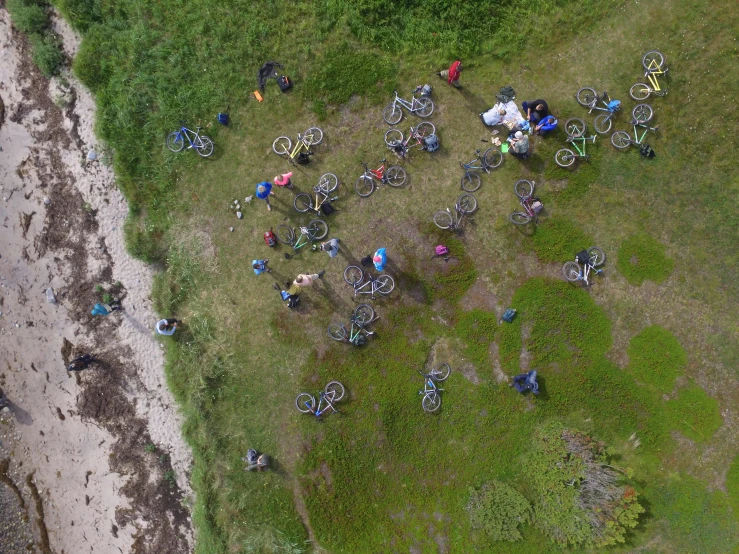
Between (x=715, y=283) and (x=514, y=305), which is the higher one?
(x=715, y=283)

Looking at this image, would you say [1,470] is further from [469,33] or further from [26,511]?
[469,33]

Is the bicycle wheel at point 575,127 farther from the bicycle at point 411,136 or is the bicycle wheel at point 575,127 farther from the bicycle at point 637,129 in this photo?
the bicycle at point 411,136

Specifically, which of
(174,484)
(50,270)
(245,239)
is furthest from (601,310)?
(50,270)

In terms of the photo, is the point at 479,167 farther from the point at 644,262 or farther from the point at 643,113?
the point at 644,262

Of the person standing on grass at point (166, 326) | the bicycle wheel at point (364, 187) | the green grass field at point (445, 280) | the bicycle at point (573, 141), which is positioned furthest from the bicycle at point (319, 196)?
the bicycle at point (573, 141)

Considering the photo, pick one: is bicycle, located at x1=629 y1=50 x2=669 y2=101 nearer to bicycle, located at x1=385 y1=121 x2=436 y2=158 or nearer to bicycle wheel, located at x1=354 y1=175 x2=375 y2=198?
bicycle, located at x1=385 y1=121 x2=436 y2=158

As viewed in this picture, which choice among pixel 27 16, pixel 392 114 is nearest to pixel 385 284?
pixel 392 114
